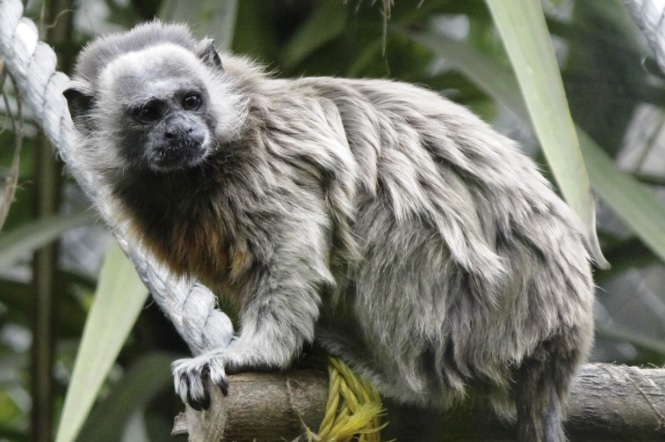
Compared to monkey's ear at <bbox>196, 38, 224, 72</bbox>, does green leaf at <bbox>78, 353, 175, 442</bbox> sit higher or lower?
lower

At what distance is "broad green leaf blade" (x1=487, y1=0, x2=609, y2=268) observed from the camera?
1.75m

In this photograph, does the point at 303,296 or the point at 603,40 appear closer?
the point at 303,296

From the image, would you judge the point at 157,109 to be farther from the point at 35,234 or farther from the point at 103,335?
the point at 35,234

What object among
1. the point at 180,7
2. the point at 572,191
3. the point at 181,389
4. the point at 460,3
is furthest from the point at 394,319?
the point at 460,3

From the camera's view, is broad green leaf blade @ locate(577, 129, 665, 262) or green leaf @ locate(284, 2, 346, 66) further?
green leaf @ locate(284, 2, 346, 66)

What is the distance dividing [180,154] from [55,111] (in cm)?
50

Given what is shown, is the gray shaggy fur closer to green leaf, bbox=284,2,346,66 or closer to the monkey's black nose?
the monkey's black nose

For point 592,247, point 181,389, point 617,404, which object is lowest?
point 181,389

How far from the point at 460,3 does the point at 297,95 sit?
5.74ft

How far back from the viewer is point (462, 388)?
2.31m

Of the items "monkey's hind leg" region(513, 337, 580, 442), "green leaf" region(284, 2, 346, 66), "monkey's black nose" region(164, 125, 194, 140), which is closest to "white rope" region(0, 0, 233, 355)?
"monkey's black nose" region(164, 125, 194, 140)

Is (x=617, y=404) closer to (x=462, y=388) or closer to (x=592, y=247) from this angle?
(x=462, y=388)

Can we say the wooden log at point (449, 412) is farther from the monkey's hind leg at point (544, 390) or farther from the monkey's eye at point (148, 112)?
the monkey's eye at point (148, 112)

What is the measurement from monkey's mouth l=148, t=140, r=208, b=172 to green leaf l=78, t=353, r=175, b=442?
53.3 inches
